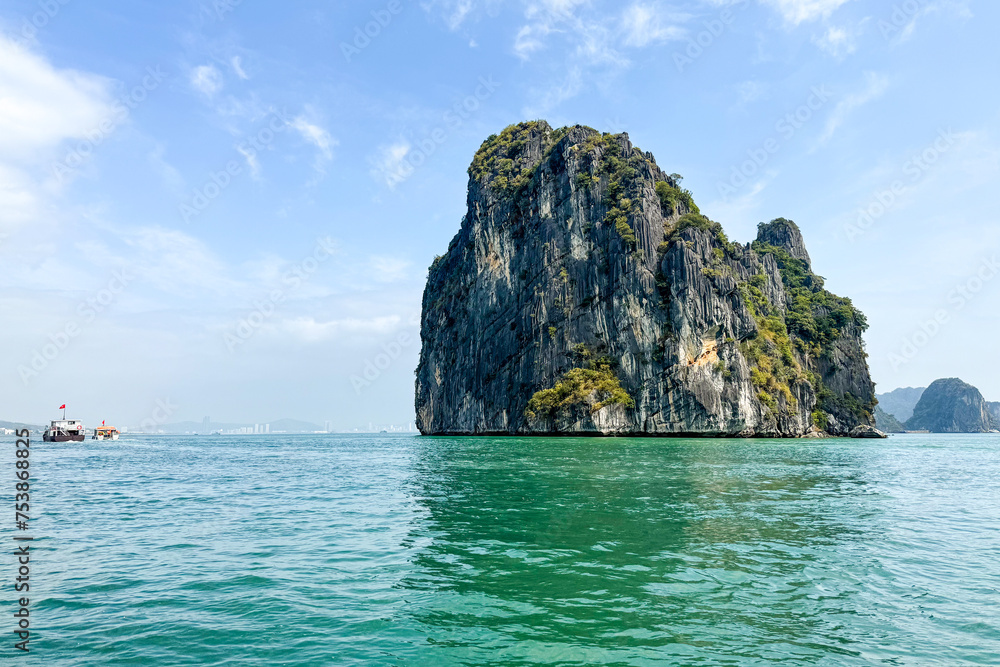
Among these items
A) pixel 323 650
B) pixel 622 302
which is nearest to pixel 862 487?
pixel 323 650

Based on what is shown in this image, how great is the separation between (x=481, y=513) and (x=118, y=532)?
1119 centimetres

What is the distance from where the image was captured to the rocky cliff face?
3743 inches

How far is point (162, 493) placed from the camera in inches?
1046

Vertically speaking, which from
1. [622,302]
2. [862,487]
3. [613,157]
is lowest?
[862,487]

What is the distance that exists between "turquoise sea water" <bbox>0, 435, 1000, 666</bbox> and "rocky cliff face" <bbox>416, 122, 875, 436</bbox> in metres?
71.8

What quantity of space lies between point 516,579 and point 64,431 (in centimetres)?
11168

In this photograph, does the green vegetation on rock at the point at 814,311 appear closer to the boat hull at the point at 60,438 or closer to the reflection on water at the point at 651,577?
the reflection on water at the point at 651,577

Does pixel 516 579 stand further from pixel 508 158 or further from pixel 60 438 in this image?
pixel 508 158

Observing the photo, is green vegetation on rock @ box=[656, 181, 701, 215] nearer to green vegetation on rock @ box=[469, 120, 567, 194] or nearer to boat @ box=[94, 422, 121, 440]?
green vegetation on rock @ box=[469, 120, 567, 194]

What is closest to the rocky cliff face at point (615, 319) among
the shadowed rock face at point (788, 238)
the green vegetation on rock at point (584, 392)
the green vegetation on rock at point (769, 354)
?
the green vegetation on rock at point (584, 392)

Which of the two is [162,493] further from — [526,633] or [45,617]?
[526,633]

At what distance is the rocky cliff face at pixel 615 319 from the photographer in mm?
95062

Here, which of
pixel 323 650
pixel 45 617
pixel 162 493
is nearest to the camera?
pixel 323 650

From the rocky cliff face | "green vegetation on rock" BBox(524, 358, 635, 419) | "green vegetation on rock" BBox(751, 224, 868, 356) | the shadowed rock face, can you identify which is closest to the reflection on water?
the rocky cliff face
